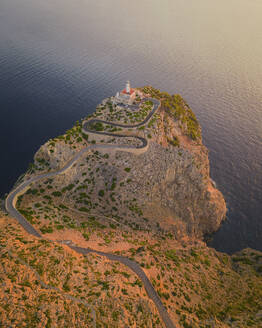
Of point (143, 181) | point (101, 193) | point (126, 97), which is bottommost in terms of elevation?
point (101, 193)

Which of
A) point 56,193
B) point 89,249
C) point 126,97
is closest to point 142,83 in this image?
point 126,97

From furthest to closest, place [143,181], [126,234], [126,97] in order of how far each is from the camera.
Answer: [126,97] → [143,181] → [126,234]

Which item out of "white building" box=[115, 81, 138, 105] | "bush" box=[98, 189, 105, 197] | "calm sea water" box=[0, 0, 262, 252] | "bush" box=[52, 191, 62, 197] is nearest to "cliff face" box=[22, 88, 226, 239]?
"bush" box=[98, 189, 105, 197]

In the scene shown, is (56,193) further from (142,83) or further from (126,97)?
(142,83)

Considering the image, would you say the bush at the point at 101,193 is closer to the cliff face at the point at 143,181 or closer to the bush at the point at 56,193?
the cliff face at the point at 143,181

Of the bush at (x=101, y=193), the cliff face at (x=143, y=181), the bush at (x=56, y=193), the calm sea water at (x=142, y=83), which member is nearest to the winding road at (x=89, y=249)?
the cliff face at (x=143, y=181)

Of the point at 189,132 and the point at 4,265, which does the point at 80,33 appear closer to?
the point at 189,132
